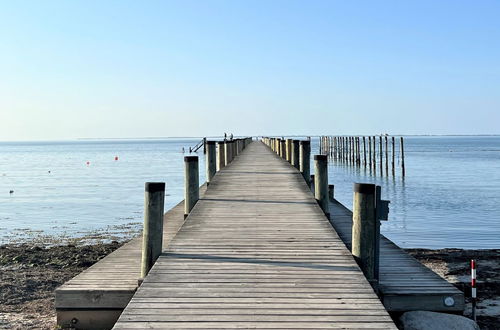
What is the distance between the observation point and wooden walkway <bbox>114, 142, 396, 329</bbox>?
16.1ft

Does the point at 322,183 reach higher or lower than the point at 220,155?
lower

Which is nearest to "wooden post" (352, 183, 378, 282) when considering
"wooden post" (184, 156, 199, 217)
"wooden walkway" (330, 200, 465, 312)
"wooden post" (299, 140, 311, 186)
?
"wooden walkway" (330, 200, 465, 312)

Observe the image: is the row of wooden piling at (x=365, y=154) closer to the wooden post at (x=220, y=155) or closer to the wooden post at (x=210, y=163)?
the wooden post at (x=220, y=155)

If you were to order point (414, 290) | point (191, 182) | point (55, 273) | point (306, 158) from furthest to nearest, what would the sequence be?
1. point (306, 158)
2. point (55, 273)
3. point (191, 182)
4. point (414, 290)

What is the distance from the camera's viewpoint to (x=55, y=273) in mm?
12578

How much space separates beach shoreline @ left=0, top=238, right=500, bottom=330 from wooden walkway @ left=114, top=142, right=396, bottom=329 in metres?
2.52

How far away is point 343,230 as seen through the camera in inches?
462

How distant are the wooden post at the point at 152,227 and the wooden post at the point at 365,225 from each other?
2.32 m

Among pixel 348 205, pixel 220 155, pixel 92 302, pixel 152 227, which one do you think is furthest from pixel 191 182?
pixel 348 205

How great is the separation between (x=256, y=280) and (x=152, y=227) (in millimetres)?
1651

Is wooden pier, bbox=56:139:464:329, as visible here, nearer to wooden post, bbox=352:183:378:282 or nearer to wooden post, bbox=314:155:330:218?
wooden post, bbox=352:183:378:282

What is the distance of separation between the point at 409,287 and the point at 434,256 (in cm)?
770

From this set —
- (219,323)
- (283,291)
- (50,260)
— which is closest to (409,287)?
(283,291)

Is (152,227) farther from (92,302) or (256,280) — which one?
(256,280)
